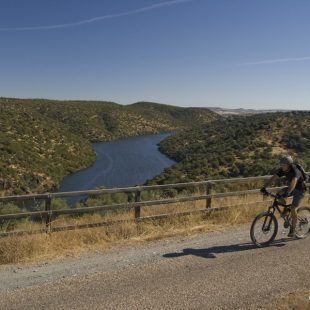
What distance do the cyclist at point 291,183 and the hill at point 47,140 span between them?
33.3m

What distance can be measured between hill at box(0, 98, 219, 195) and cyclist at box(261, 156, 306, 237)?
33.3 m

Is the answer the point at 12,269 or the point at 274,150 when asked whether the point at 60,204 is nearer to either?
the point at 12,269

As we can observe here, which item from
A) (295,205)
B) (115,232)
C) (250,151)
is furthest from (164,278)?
(250,151)

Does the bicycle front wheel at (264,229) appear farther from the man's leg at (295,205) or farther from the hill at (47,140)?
the hill at (47,140)

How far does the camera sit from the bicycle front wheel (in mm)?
9602

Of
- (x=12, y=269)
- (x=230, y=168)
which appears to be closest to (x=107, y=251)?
(x=12, y=269)

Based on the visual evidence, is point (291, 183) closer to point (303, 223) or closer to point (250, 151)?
point (303, 223)

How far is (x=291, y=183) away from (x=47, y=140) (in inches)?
2571

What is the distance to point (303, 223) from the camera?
10203 millimetres

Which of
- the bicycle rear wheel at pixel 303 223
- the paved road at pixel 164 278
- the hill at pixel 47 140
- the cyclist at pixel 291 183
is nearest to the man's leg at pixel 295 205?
the cyclist at pixel 291 183

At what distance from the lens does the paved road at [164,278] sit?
6.50 m

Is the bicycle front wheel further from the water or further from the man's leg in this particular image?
the water

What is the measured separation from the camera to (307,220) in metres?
10.2

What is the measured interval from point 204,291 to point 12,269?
11.3 feet
